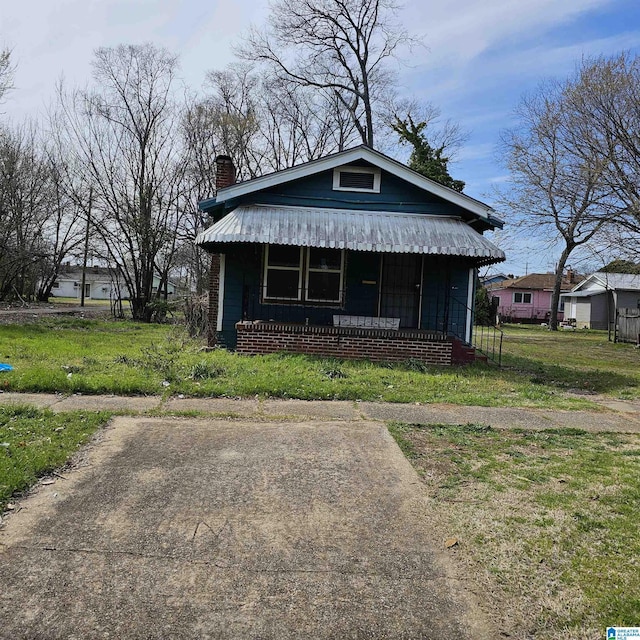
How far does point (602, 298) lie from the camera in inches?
1619

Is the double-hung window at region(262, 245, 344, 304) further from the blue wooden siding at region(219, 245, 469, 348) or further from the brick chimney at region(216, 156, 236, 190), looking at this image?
the brick chimney at region(216, 156, 236, 190)

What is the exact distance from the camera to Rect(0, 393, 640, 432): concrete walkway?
620 centimetres

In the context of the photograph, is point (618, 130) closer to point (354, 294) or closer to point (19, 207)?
point (354, 294)

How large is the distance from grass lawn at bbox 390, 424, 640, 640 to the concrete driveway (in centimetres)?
21

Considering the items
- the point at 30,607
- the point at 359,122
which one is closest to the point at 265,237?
the point at 30,607

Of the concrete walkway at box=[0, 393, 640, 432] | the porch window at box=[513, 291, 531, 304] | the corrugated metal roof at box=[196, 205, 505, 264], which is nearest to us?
the concrete walkway at box=[0, 393, 640, 432]

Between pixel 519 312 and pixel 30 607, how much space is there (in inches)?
2078

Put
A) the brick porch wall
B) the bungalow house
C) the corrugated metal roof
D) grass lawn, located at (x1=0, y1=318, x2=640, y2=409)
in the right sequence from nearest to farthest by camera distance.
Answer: grass lawn, located at (x1=0, y1=318, x2=640, y2=409) → the corrugated metal roof → the brick porch wall → the bungalow house

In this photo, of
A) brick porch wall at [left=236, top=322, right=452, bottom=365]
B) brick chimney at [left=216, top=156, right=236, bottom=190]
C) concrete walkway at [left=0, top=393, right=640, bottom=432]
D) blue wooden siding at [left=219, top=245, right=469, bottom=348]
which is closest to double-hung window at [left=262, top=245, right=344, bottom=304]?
blue wooden siding at [left=219, top=245, right=469, bottom=348]

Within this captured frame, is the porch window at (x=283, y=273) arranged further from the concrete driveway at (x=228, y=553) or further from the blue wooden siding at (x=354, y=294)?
the concrete driveway at (x=228, y=553)

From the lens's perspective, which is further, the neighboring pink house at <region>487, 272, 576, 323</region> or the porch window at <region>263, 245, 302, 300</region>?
the neighboring pink house at <region>487, 272, 576, 323</region>

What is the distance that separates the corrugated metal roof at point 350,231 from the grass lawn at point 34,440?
5.32m

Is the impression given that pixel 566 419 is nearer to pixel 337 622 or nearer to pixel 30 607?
pixel 337 622

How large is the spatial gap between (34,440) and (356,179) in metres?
9.13
